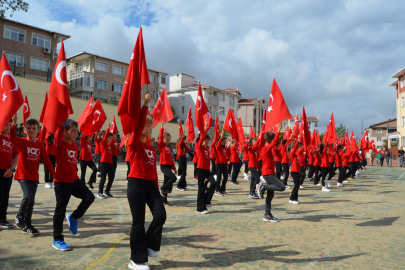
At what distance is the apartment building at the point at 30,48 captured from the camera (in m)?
36.3

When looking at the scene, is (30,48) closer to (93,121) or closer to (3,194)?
(93,121)

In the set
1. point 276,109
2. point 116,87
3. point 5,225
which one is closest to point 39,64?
point 116,87

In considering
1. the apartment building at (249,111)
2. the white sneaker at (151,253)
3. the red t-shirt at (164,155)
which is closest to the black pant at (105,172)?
the red t-shirt at (164,155)

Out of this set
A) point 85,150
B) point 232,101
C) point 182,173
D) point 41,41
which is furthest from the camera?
point 232,101

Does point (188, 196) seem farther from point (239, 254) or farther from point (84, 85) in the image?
point (84, 85)

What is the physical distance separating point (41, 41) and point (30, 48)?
1.76 metres

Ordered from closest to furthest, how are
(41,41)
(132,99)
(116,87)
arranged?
(132,99) → (41,41) → (116,87)

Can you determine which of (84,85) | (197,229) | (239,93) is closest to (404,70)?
(239,93)

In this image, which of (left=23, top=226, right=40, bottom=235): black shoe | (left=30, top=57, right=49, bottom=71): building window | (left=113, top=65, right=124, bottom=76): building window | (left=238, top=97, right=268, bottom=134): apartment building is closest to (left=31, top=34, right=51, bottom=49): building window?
(left=30, top=57, right=49, bottom=71): building window

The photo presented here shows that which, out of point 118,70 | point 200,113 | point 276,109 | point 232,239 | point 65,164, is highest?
point 118,70

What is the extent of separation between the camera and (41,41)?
38.9m

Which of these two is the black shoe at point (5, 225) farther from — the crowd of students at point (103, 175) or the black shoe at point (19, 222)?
the black shoe at point (19, 222)

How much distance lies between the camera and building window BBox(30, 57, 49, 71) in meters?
38.1

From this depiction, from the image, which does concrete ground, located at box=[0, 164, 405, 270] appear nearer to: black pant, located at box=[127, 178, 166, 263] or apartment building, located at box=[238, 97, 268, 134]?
black pant, located at box=[127, 178, 166, 263]
